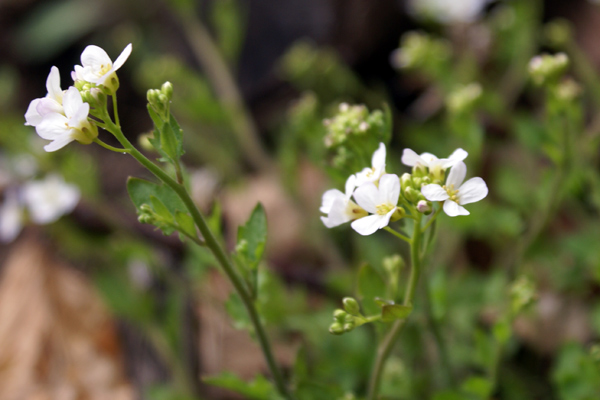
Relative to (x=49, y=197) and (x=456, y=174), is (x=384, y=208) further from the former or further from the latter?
(x=49, y=197)

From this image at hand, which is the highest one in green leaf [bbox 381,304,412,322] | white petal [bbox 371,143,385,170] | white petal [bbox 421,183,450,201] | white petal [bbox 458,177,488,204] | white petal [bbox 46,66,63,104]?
white petal [bbox 46,66,63,104]

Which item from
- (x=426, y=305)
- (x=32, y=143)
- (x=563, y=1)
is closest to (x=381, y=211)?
(x=426, y=305)

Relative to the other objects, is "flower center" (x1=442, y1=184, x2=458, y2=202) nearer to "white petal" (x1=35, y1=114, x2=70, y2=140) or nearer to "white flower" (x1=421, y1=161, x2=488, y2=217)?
"white flower" (x1=421, y1=161, x2=488, y2=217)

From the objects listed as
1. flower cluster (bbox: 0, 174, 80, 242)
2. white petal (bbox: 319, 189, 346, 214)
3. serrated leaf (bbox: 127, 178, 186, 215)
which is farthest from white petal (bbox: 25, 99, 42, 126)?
flower cluster (bbox: 0, 174, 80, 242)

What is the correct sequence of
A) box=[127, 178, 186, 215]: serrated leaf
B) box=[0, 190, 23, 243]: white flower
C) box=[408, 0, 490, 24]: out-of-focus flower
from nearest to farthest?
box=[127, 178, 186, 215]: serrated leaf < box=[0, 190, 23, 243]: white flower < box=[408, 0, 490, 24]: out-of-focus flower

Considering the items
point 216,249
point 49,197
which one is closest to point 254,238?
point 216,249

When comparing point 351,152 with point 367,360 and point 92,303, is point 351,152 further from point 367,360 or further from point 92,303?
point 92,303

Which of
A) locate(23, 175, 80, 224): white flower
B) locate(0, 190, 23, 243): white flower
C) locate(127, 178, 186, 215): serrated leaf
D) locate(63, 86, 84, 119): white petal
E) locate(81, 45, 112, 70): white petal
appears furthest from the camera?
locate(0, 190, 23, 243): white flower
